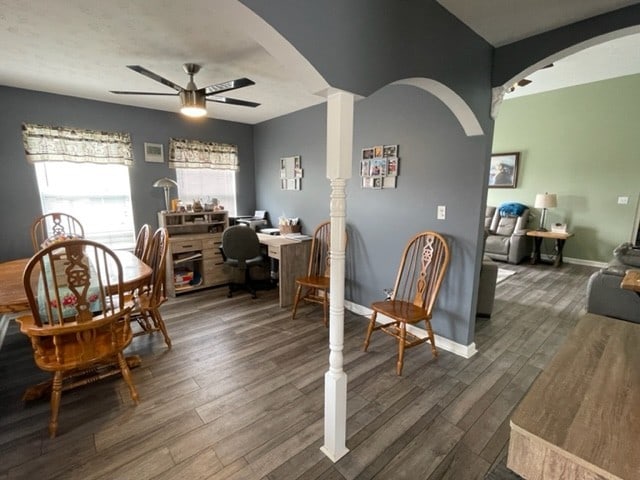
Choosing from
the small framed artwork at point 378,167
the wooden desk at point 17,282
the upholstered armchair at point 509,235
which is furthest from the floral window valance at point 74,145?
the upholstered armchair at point 509,235

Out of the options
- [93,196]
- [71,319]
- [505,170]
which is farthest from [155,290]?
[505,170]

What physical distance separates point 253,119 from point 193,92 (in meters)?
2.24

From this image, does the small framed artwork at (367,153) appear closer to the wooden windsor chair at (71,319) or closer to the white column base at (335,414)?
the white column base at (335,414)

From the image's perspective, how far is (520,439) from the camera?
35.7 inches

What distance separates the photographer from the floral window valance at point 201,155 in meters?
4.30

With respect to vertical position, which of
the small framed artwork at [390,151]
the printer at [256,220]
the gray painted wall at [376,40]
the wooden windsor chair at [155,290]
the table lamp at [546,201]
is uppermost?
the gray painted wall at [376,40]

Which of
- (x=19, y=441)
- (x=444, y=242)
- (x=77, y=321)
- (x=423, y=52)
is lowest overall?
(x=19, y=441)

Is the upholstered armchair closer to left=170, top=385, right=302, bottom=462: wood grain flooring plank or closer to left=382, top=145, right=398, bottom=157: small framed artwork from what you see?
left=382, top=145, right=398, bottom=157: small framed artwork

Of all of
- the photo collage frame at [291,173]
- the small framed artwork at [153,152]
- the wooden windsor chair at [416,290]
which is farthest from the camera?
the photo collage frame at [291,173]

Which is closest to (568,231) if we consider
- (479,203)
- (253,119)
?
(479,203)

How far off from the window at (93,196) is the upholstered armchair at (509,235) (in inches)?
227

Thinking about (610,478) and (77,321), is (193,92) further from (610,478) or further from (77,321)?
(610,478)

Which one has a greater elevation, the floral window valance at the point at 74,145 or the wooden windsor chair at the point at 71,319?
the floral window valance at the point at 74,145

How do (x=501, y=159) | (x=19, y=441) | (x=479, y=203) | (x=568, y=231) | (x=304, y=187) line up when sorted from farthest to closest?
(x=501, y=159)
(x=568, y=231)
(x=304, y=187)
(x=479, y=203)
(x=19, y=441)
